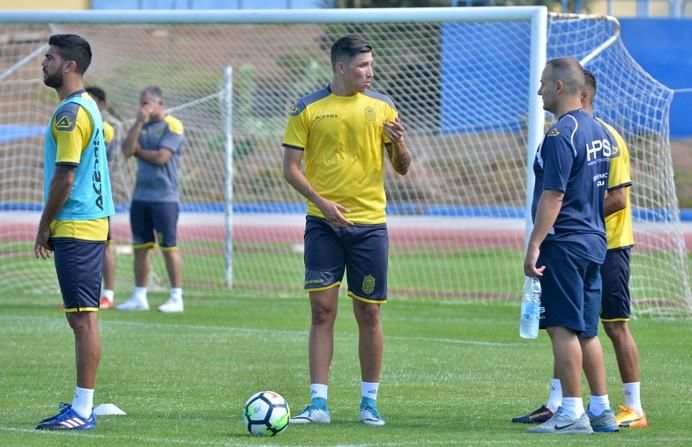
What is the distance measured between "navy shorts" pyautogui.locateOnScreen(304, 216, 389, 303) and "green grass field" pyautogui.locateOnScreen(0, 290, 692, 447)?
0.79 metres

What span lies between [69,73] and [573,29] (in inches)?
343

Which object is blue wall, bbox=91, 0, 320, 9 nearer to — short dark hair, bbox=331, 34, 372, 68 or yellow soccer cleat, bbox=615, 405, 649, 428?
short dark hair, bbox=331, 34, 372, 68

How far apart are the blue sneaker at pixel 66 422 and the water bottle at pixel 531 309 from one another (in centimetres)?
250

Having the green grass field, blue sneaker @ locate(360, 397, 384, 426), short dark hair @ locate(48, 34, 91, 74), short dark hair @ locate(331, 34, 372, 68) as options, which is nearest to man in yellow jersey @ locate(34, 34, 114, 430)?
short dark hair @ locate(48, 34, 91, 74)

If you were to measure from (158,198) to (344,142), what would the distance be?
6.58 metres

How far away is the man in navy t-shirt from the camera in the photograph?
7.01 metres

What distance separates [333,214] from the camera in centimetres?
750

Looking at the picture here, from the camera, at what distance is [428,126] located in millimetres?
16578

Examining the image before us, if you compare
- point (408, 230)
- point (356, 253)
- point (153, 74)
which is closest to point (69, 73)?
point (356, 253)

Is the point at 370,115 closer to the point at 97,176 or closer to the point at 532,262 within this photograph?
the point at 532,262

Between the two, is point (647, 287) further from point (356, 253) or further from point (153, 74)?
point (153, 74)

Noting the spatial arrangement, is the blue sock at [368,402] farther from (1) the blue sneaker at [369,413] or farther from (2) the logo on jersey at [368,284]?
(2) the logo on jersey at [368,284]

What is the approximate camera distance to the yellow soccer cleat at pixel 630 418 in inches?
295

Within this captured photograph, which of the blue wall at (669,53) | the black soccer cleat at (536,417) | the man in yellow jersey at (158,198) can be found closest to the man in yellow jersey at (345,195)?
the black soccer cleat at (536,417)
